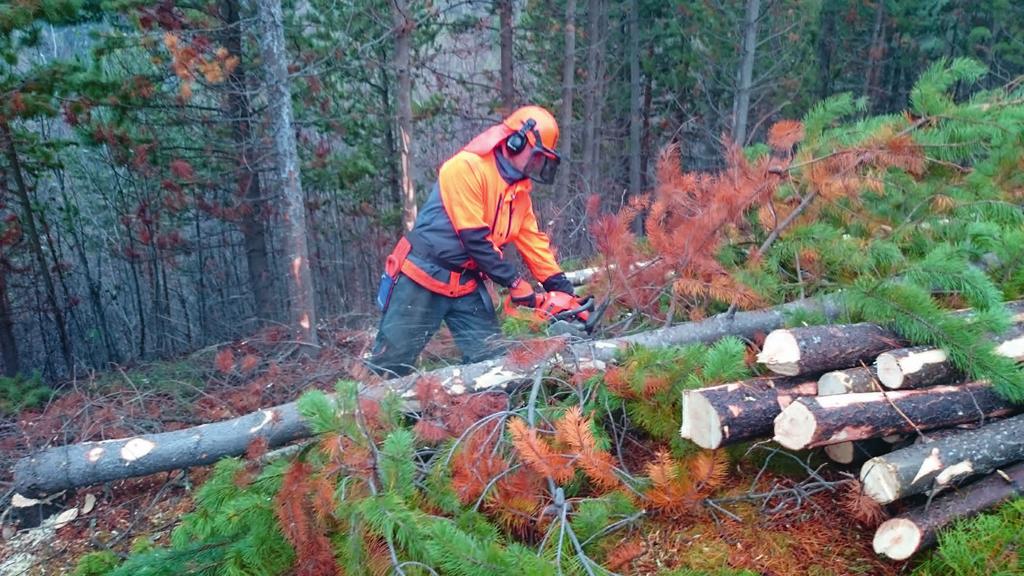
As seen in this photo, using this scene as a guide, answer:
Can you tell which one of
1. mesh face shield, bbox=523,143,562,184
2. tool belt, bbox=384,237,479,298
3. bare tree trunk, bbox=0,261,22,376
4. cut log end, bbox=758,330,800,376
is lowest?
bare tree trunk, bbox=0,261,22,376

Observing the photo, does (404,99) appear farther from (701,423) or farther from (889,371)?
(889,371)

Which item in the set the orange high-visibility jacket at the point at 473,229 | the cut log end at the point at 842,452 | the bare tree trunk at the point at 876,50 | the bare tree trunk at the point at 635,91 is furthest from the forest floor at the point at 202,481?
the bare tree trunk at the point at 876,50

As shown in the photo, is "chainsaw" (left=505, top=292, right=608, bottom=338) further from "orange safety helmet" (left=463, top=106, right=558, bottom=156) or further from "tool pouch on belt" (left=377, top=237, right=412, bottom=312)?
"orange safety helmet" (left=463, top=106, right=558, bottom=156)

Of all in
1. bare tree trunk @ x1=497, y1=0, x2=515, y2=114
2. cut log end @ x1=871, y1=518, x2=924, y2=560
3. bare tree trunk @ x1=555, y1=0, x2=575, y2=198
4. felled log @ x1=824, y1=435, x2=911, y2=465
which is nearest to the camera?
cut log end @ x1=871, y1=518, x2=924, y2=560

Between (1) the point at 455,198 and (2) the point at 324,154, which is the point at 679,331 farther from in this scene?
(2) the point at 324,154

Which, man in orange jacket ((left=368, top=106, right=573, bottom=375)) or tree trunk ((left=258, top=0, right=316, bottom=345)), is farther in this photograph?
tree trunk ((left=258, top=0, right=316, bottom=345))

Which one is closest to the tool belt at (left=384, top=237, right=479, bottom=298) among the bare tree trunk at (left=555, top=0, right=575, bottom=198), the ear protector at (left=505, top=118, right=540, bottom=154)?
the ear protector at (left=505, top=118, right=540, bottom=154)

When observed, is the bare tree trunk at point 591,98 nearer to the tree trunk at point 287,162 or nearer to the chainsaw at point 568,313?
the tree trunk at point 287,162

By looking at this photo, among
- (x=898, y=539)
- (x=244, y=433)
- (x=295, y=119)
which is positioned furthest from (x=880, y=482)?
(x=295, y=119)

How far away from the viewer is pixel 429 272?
4.30m

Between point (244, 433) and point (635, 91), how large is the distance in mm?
13331

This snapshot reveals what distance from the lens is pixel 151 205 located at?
10.3 meters

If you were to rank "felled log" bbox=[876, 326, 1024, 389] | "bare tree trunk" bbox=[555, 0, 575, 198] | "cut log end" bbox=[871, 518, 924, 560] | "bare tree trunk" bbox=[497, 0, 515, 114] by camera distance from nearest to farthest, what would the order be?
"cut log end" bbox=[871, 518, 924, 560] → "felled log" bbox=[876, 326, 1024, 389] → "bare tree trunk" bbox=[497, 0, 515, 114] → "bare tree trunk" bbox=[555, 0, 575, 198]

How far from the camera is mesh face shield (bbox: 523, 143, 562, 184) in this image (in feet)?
13.4
